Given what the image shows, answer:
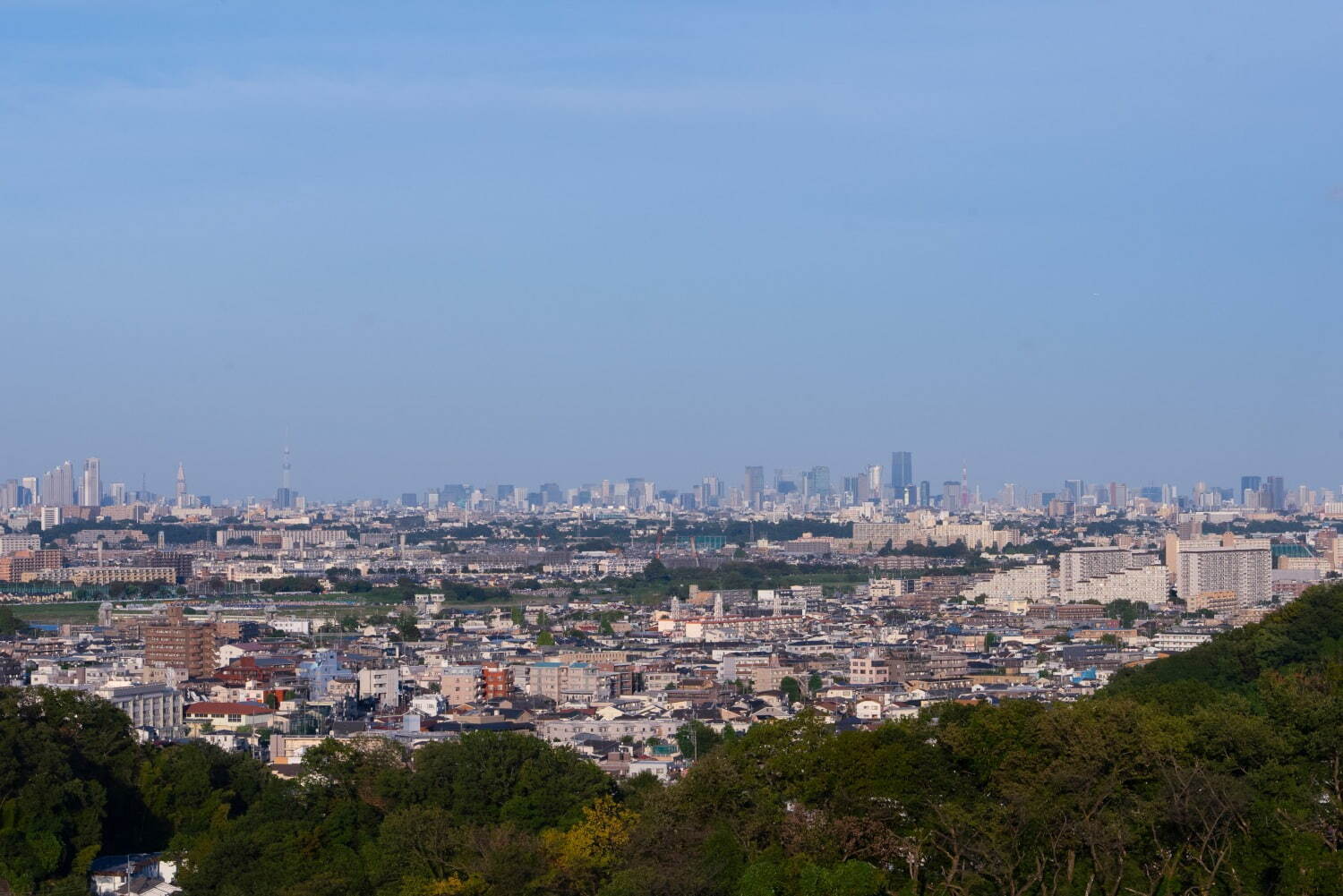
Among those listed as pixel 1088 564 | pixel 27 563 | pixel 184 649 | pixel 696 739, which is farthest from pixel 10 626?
pixel 1088 564

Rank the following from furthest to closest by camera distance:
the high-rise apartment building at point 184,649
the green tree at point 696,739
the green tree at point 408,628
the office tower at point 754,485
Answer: the office tower at point 754,485, the green tree at point 408,628, the high-rise apartment building at point 184,649, the green tree at point 696,739

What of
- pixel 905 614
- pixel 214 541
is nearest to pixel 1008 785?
pixel 905 614

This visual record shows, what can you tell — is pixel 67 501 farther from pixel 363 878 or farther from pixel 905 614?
pixel 363 878

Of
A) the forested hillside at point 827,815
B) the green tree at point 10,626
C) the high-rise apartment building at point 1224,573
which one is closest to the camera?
the forested hillside at point 827,815

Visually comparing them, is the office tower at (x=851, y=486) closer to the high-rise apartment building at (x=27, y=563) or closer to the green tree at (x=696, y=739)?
the high-rise apartment building at (x=27, y=563)

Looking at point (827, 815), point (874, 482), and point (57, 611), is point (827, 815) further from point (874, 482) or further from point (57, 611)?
point (874, 482)

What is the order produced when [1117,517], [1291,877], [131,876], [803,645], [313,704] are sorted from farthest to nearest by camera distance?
[1117,517] → [803,645] → [313,704] → [131,876] → [1291,877]

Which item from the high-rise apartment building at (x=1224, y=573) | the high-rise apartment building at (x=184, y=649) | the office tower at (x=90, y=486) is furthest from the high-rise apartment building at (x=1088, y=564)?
the office tower at (x=90, y=486)

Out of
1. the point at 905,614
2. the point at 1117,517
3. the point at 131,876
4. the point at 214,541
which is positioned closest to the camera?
the point at 131,876
